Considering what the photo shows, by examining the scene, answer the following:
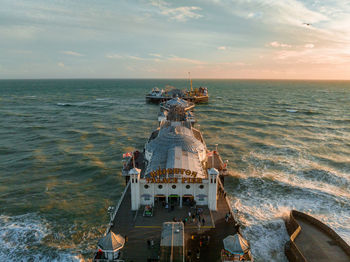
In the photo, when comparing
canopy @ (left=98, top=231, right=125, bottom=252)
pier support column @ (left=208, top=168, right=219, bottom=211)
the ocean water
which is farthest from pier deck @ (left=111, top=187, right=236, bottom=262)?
the ocean water

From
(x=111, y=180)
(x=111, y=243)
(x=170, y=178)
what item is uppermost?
(x=170, y=178)

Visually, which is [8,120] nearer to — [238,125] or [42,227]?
[42,227]

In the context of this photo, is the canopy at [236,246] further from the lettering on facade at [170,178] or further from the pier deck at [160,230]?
the lettering on facade at [170,178]

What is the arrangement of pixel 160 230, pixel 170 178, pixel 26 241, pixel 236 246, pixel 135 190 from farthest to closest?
pixel 26 241 < pixel 135 190 < pixel 170 178 < pixel 160 230 < pixel 236 246

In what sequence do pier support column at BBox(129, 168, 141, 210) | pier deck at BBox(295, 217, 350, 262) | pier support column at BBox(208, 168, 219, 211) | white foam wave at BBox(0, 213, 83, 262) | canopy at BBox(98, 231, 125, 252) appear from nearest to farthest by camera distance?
canopy at BBox(98, 231, 125, 252) < pier deck at BBox(295, 217, 350, 262) < white foam wave at BBox(0, 213, 83, 262) < pier support column at BBox(208, 168, 219, 211) < pier support column at BBox(129, 168, 141, 210)

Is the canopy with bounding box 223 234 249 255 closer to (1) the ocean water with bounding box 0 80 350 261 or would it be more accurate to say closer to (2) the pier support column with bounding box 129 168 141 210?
(1) the ocean water with bounding box 0 80 350 261

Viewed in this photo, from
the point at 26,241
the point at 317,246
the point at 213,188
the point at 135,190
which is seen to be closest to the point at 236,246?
the point at 213,188

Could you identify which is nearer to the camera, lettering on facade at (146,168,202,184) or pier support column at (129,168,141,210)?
pier support column at (129,168,141,210)

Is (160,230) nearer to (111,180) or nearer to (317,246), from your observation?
(317,246)
